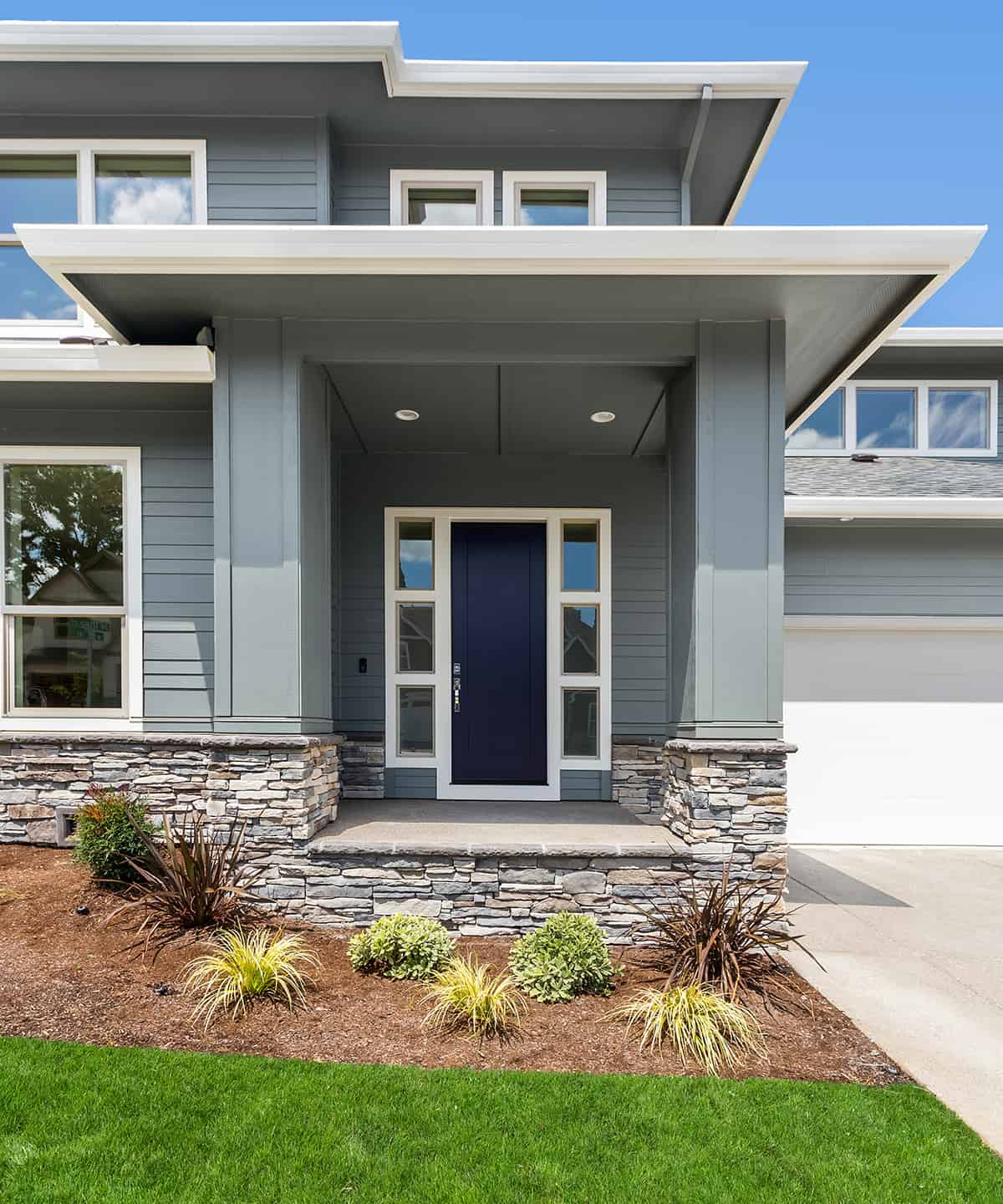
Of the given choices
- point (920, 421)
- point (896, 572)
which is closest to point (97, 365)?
point (896, 572)

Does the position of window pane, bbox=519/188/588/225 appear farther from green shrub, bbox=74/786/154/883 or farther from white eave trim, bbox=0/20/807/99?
green shrub, bbox=74/786/154/883

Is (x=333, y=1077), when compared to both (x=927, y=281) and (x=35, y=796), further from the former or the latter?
(x=927, y=281)

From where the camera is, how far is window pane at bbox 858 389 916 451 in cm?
872

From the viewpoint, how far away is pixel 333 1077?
9.21 feet

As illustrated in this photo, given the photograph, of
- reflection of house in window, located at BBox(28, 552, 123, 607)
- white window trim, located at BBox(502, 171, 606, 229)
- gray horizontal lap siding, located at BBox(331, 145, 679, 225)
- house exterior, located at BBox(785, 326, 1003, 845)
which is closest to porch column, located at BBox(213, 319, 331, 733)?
reflection of house in window, located at BBox(28, 552, 123, 607)

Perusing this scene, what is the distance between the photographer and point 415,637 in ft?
20.9

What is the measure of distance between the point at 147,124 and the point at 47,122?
739mm

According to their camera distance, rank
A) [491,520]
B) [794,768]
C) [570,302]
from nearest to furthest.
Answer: [570,302] → [491,520] → [794,768]

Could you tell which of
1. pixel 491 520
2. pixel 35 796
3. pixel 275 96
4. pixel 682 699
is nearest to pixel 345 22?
pixel 275 96

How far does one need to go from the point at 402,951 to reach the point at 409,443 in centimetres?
393

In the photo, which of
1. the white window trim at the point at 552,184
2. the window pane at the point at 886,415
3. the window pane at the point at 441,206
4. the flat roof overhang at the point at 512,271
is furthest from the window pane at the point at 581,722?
the window pane at the point at 886,415

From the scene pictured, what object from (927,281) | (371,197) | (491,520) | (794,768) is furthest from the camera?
(794,768)

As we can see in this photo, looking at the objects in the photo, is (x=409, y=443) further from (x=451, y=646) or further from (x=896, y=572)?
(x=896, y=572)

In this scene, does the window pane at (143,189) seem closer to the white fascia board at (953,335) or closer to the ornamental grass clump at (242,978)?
the ornamental grass clump at (242,978)
